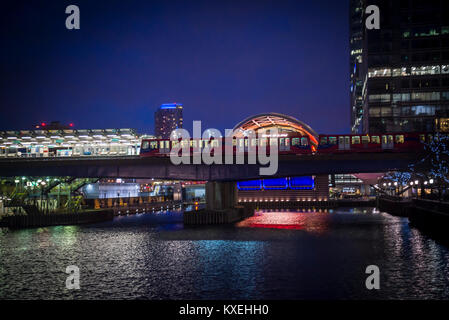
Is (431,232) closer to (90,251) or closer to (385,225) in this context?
(385,225)

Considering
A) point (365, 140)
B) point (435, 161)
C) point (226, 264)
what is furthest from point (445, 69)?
point (226, 264)

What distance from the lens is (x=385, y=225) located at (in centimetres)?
5147

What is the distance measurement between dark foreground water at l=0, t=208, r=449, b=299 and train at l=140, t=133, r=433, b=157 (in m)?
14.4

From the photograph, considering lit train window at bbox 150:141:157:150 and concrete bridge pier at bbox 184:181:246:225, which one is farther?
lit train window at bbox 150:141:157:150

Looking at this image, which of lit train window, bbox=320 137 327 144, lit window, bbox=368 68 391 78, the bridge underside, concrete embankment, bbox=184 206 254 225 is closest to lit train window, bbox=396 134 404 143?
the bridge underside

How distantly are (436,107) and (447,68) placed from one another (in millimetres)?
9729

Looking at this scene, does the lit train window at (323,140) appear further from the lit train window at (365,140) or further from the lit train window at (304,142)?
the lit train window at (365,140)

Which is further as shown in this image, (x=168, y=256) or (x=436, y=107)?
(x=436, y=107)

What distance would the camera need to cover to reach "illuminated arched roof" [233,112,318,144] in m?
77.3

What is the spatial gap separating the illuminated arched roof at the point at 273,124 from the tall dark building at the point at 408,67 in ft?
A: 112

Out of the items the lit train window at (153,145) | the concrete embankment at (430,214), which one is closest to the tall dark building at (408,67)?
the concrete embankment at (430,214)

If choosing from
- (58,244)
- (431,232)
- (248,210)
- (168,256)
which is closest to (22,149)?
(248,210)

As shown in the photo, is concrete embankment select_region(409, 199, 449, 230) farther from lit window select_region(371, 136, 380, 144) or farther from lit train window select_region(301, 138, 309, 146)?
lit train window select_region(301, 138, 309, 146)
